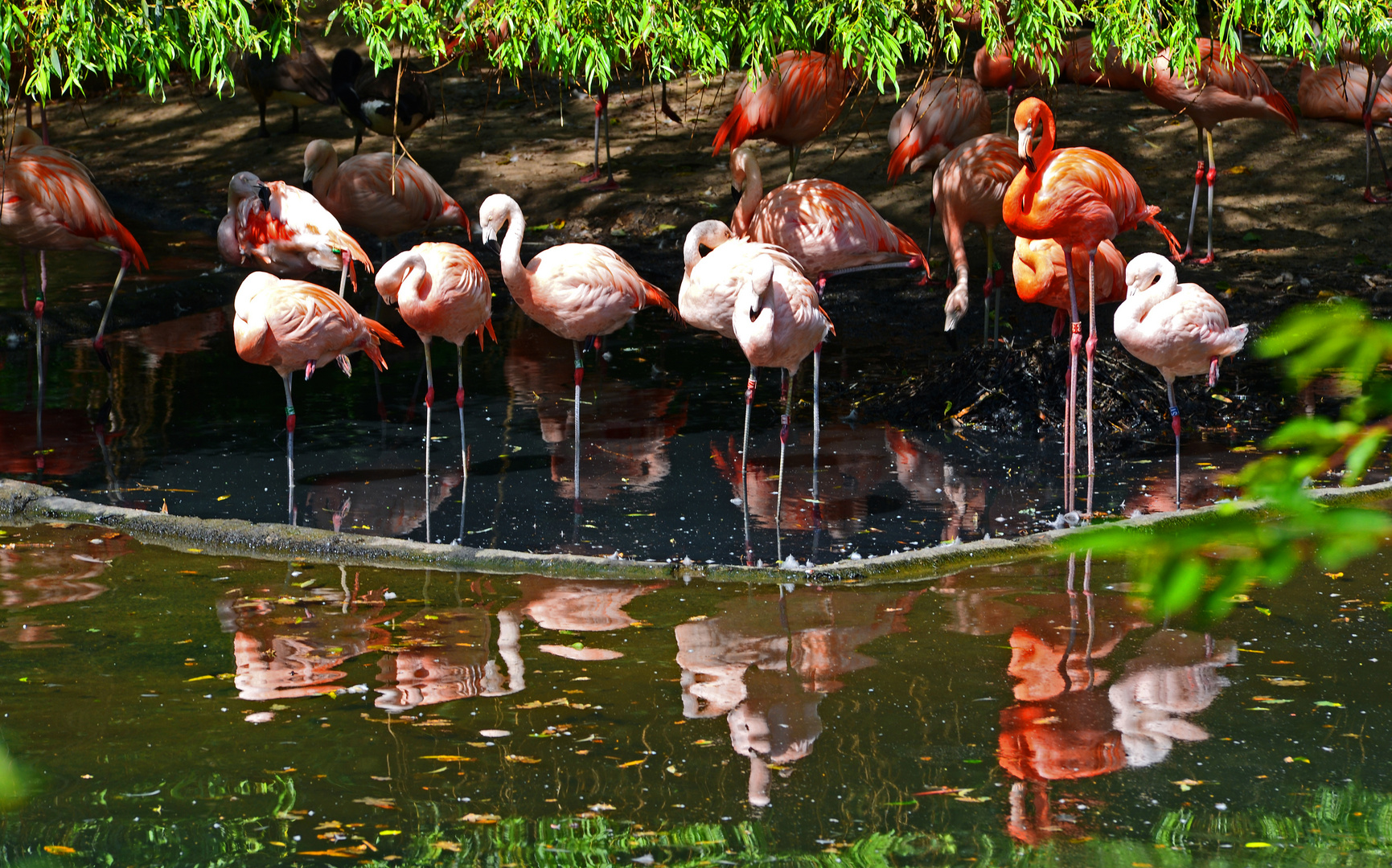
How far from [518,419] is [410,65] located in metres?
8.85

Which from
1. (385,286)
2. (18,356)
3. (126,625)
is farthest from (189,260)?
(126,625)

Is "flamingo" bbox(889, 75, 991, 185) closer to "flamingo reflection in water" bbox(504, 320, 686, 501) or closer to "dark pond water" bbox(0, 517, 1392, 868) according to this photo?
"flamingo reflection in water" bbox(504, 320, 686, 501)

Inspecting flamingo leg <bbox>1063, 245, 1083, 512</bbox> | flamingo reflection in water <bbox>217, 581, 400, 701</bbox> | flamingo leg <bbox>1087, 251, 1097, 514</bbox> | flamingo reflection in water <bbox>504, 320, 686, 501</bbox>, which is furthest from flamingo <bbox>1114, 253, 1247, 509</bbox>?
flamingo reflection in water <bbox>217, 581, 400, 701</bbox>

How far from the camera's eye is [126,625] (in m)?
4.36

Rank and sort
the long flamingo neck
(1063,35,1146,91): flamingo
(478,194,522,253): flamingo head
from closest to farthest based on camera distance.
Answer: the long flamingo neck
(478,194,522,253): flamingo head
(1063,35,1146,91): flamingo

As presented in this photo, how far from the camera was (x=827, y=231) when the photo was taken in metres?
7.18

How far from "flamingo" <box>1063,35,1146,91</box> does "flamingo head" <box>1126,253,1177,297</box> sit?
4.12m

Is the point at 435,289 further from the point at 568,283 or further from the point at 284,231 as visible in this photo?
the point at 284,231

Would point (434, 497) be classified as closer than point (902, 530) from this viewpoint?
No

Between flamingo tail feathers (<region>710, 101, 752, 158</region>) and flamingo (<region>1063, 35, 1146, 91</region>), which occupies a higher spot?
flamingo (<region>1063, 35, 1146, 91</region>)

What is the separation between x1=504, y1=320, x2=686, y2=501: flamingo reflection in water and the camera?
6250 millimetres

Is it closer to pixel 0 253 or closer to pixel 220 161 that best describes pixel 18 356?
pixel 0 253

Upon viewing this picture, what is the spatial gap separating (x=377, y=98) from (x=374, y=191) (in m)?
3.86

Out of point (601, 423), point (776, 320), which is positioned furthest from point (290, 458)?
point (776, 320)
